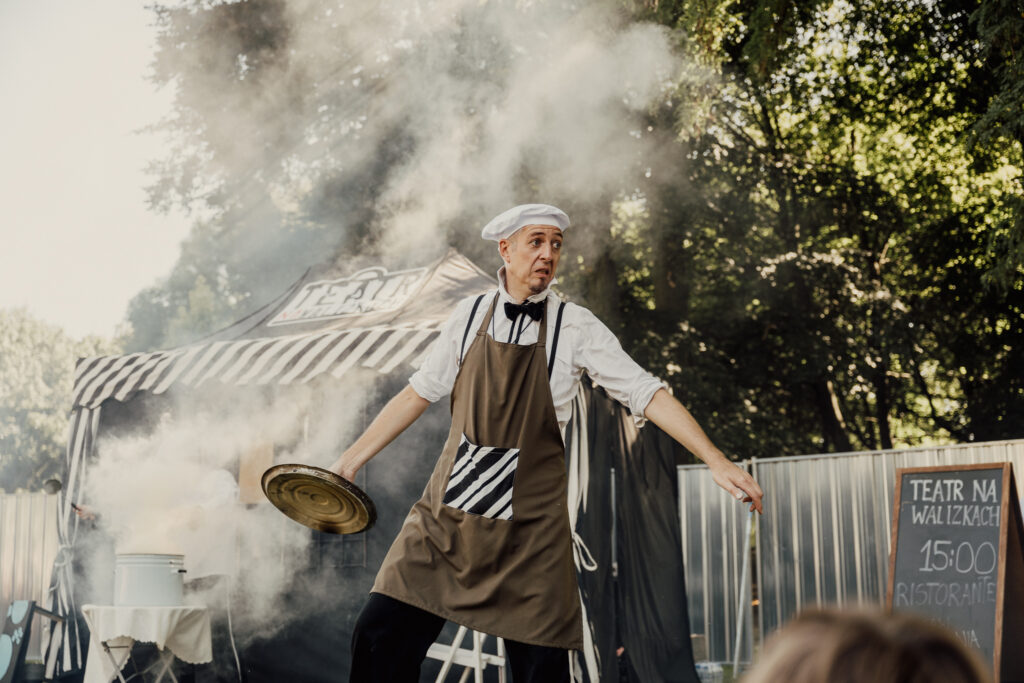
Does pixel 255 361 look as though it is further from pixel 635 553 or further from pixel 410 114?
pixel 410 114

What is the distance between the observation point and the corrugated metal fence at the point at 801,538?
7246 millimetres

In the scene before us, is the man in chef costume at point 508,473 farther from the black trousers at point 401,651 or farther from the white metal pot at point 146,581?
the white metal pot at point 146,581

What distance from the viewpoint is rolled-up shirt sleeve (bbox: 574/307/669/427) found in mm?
2807

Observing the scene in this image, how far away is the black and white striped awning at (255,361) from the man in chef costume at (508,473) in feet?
9.28

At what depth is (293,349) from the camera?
630 centimetres

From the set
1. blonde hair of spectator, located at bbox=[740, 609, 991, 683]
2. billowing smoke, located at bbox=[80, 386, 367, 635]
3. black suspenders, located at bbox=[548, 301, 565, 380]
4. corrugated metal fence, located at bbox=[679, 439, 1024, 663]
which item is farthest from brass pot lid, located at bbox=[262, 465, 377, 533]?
corrugated metal fence, located at bbox=[679, 439, 1024, 663]

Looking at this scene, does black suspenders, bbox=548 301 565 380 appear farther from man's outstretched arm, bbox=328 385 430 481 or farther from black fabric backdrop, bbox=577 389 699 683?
black fabric backdrop, bbox=577 389 699 683

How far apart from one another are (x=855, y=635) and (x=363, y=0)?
12.0m

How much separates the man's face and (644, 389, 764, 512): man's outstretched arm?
1.58ft

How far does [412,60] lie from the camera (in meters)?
11.3

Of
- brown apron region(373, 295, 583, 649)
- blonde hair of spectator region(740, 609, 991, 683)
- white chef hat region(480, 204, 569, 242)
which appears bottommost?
blonde hair of spectator region(740, 609, 991, 683)

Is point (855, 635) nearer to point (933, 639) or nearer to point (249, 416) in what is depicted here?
point (933, 639)

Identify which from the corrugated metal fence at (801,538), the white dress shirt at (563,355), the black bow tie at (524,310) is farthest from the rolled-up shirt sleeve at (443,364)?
the corrugated metal fence at (801,538)

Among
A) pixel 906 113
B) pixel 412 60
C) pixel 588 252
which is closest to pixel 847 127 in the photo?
pixel 906 113
